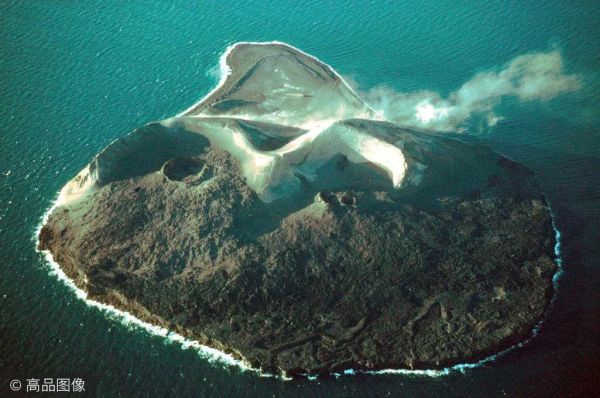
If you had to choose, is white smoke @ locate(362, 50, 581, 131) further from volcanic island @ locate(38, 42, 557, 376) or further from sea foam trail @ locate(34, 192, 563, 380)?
sea foam trail @ locate(34, 192, 563, 380)

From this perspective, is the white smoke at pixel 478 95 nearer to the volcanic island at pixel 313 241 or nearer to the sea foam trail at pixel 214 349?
the volcanic island at pixel 313 241

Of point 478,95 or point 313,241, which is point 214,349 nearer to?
point 313,241

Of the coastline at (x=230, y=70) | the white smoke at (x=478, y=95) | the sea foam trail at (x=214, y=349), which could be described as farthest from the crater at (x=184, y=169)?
the white smoke at (x=478, y=95)

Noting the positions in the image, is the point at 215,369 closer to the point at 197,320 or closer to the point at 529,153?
the point at 197,320

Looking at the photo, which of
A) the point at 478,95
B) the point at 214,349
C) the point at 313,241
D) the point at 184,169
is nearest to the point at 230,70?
the point at 184,169

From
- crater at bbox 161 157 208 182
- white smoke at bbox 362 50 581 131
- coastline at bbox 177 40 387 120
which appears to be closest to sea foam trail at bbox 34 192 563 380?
crater at bbox 161 157 208 182

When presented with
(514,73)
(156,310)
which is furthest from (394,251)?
(514,73)
